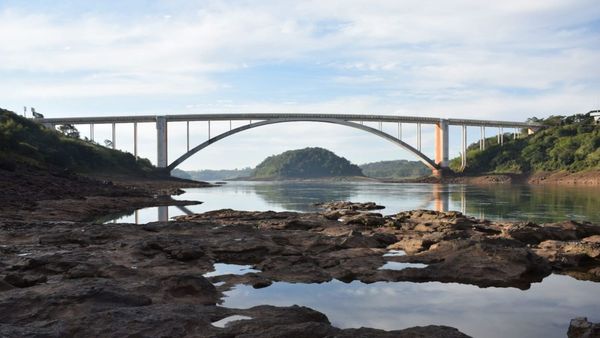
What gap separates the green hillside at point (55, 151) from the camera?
141 ft

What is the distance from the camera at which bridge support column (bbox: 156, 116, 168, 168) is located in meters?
75.9

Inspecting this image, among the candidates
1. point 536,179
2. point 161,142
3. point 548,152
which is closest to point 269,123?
point 161,142

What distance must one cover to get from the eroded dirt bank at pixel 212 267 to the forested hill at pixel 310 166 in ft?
442

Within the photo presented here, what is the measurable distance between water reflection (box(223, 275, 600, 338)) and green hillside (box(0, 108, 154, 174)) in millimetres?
37734

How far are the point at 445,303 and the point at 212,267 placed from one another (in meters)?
4.61

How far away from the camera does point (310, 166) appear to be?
15488cm

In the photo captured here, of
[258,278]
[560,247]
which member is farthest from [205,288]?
[560,247]

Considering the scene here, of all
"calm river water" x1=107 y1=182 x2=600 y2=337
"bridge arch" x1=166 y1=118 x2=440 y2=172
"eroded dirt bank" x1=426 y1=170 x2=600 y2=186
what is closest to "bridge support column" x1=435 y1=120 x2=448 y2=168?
"eroded dirt bank" x1=426 y1=170 x2=600 y2=186

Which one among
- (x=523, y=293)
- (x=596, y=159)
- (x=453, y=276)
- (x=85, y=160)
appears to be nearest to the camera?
(x=523, y=293)

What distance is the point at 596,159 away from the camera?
254ft

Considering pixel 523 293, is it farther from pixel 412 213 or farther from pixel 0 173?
pixel 0 173

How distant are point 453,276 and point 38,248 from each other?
8.77 metres

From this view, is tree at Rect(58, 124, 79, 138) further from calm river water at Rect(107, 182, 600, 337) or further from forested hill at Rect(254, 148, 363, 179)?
calm river water at Rect(107, 182, 600, 337)

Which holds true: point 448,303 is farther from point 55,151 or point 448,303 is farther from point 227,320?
point 55,151
